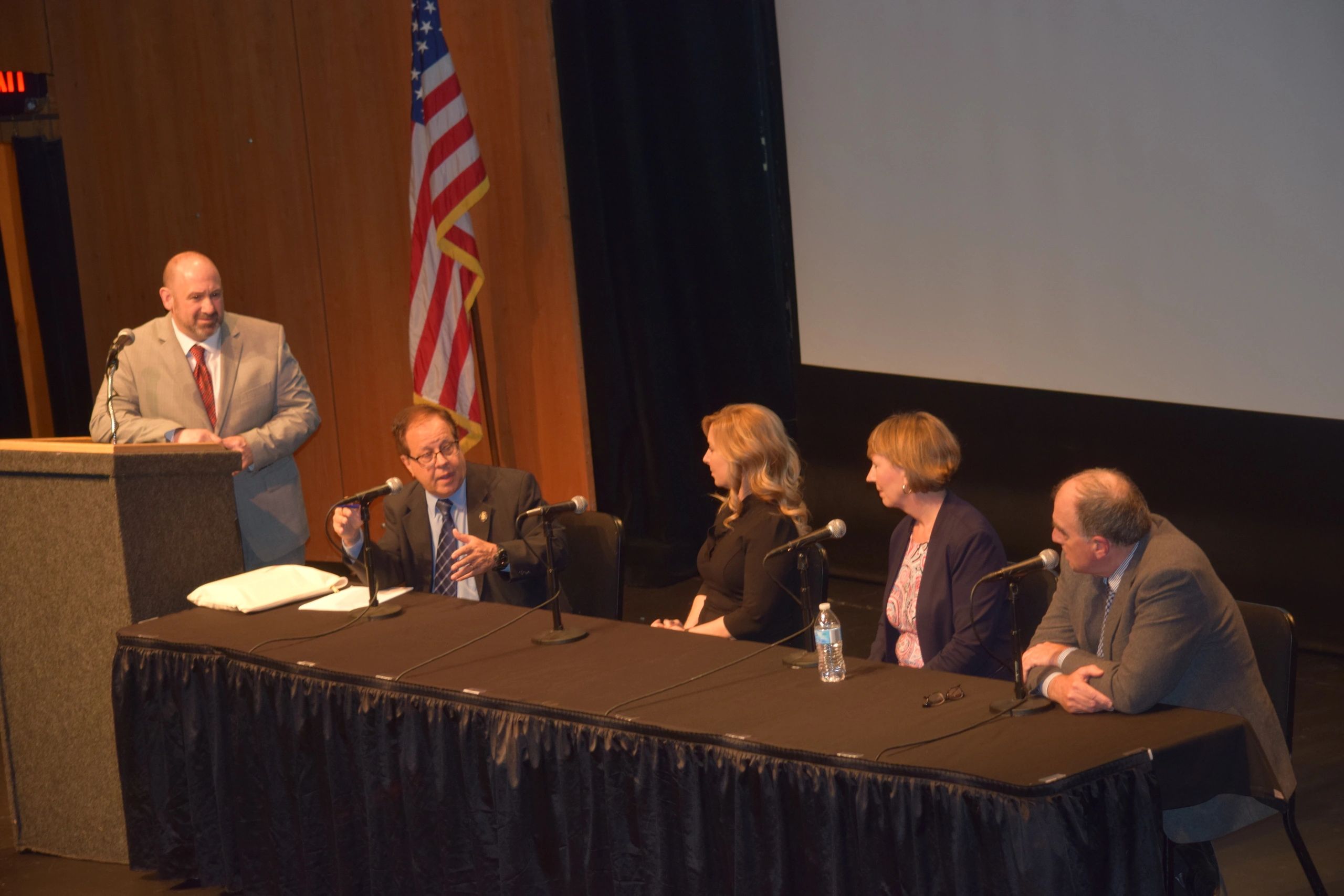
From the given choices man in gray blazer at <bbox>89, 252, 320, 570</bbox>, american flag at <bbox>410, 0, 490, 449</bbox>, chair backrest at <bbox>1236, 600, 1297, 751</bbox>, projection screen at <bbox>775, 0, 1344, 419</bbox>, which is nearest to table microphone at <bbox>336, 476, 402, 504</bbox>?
man in gray blazer at <bbox>89, 252, 320, 570</bbox>

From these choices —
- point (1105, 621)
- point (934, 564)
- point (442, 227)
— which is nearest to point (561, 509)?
point (934, 564)

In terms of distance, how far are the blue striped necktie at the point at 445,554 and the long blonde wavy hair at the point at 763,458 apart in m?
0.90

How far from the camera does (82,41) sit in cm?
805

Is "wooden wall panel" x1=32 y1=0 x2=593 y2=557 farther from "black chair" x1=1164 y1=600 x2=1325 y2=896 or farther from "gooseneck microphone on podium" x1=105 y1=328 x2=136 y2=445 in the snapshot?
"black chair" x1=1164 y1=600 x2=1325 y2=896

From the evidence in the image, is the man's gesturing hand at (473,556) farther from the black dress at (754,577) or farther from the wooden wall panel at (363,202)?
the wooden wall panel at (363,202)

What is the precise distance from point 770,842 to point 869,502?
162 inches

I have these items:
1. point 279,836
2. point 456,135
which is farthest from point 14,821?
point 456,135

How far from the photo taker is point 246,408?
4.45 metres

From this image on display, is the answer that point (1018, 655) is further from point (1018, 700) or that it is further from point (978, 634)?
point (978, 634)

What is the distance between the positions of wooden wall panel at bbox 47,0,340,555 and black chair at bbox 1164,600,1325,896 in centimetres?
567

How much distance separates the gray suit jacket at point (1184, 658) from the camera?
255 centimetres

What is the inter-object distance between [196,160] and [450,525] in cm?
454

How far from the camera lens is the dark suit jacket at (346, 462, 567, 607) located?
4.07 metres

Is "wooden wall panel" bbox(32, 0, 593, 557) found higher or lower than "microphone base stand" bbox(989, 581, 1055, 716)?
higher
